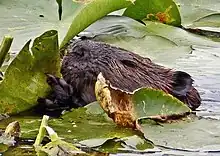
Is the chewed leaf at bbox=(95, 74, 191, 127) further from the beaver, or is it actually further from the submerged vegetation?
the beaver

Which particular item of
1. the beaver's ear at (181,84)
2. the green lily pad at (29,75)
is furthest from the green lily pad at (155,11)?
the green lily pad at (29,75)

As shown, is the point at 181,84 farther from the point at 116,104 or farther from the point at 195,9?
the point at 195,9

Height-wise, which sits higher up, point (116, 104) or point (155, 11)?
point (155, 11)

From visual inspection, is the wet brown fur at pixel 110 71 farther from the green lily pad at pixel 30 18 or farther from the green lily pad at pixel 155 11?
the green lily pad at pixel 155 11

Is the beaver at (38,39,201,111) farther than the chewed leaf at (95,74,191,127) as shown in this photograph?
Yes

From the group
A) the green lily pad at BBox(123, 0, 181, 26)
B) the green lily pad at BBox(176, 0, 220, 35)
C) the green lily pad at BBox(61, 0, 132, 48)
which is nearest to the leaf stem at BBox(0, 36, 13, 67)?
the green lily pad at BBox(61, 0, 132, 48)

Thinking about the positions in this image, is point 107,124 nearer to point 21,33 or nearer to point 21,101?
point 21,101

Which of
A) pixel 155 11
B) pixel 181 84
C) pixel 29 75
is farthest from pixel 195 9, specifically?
pixel 29 75
